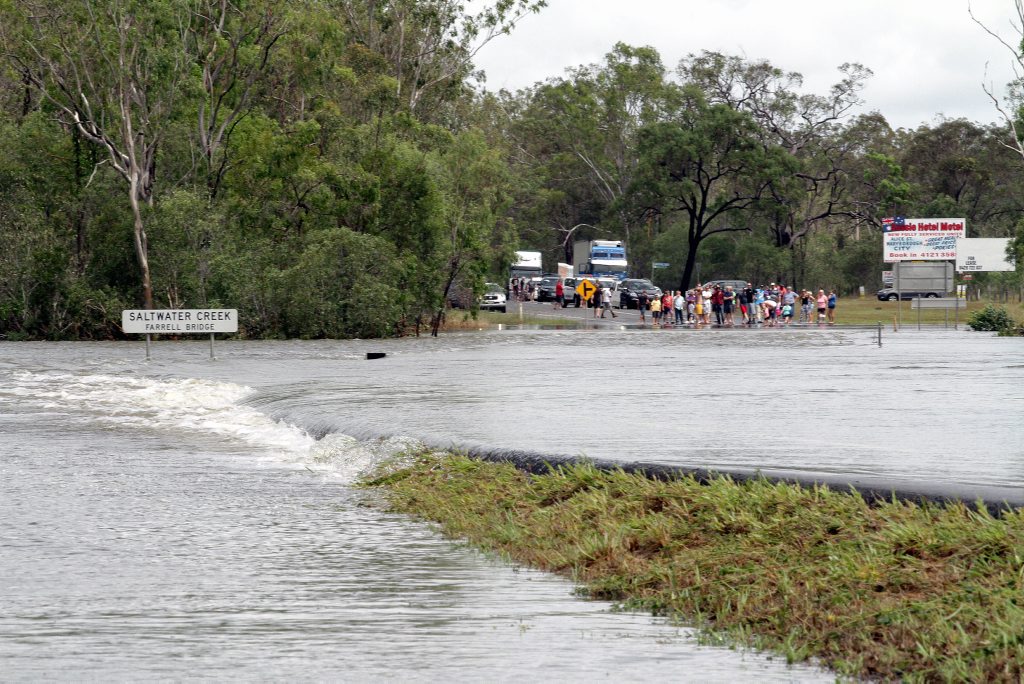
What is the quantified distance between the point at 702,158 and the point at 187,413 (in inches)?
2629

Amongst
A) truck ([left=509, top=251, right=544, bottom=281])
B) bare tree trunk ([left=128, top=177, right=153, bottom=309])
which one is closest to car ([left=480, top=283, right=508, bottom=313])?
truck ([left=509, top=251, right=544, bottom=281])

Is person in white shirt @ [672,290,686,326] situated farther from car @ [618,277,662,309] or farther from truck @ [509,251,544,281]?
truck @ [509,251,544,281]

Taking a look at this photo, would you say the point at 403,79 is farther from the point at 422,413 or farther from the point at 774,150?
the point at 422,413

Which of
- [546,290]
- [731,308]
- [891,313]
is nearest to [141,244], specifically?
[731,308]

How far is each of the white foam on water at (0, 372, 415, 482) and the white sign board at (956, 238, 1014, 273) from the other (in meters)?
62.6

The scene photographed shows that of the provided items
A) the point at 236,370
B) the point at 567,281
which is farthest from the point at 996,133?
the point at 236,370

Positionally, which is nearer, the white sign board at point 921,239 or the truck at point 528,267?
the white sign board at point 921,239

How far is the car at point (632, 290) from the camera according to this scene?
81.8 metres

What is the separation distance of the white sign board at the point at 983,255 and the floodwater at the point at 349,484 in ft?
173

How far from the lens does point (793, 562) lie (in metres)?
9.24

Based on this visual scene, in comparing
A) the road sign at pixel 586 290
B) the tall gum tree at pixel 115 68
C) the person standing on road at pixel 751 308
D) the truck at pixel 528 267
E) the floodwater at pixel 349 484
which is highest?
the tall gum tree at pixel 115 68

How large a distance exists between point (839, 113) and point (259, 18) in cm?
5086

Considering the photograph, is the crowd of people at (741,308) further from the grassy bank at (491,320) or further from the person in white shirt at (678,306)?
the grassy bank at (491,320)

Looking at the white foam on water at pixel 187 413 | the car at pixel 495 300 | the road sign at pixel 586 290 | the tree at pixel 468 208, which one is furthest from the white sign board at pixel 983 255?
the white foam on water at pixel 187 413
